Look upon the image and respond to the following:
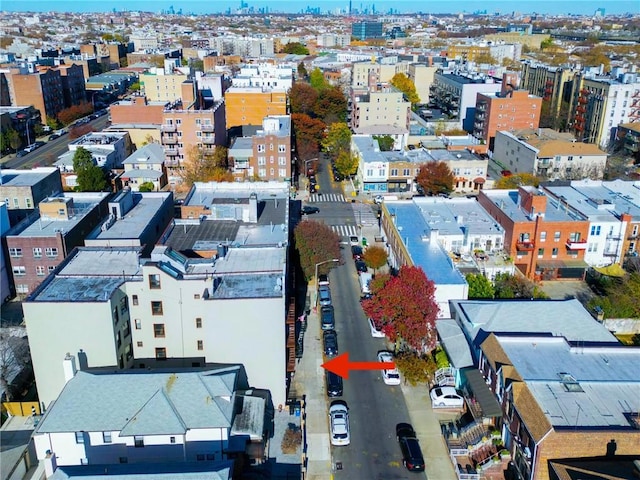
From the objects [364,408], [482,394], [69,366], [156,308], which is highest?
[156,308]

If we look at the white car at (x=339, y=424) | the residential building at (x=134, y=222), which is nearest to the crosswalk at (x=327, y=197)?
the residential building at (x=134, y=222)

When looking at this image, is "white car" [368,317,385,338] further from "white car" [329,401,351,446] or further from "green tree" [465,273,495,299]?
"white car" [329,401,351,446]

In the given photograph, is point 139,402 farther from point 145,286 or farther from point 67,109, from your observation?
point 67,109

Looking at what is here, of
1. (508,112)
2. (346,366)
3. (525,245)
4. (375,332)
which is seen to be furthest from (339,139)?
(346,366)

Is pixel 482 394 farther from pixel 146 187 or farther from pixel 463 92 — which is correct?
pixel 463 92

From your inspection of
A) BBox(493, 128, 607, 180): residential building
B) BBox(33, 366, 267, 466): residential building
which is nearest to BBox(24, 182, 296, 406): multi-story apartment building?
BBox(33, 366, 267, 466): residential building

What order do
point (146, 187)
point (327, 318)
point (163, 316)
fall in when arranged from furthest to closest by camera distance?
point (146, 187) → point (327, 318) → point (163, 316)

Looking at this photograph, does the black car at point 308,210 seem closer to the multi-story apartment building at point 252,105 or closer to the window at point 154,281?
the multi-story apartment building at point 252,105
